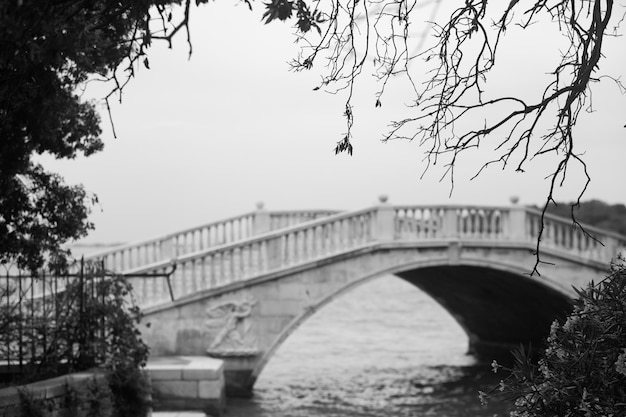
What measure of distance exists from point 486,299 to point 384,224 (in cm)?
592

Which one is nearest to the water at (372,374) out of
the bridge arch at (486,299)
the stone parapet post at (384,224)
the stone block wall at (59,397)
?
the bridge arch at (486,299)

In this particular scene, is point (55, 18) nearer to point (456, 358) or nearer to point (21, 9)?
point (21, 9)

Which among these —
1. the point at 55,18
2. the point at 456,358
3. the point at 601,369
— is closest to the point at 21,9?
the point at 55,18

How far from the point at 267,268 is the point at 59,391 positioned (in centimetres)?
818

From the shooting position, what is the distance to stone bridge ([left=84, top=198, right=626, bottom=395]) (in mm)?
15461

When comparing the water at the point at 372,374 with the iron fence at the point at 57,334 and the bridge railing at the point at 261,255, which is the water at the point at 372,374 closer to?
the bridge railing at the point at 261,255

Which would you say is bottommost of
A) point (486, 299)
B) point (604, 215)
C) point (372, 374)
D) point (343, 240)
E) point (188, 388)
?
point (372, 374)

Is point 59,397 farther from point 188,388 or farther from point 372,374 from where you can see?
point 372,374

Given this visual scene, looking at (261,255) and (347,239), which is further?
(347,239)

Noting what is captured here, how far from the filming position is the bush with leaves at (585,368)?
442cm

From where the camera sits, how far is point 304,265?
53.5ft

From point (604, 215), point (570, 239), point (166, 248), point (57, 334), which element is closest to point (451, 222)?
point (570, 239)

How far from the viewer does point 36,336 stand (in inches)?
369

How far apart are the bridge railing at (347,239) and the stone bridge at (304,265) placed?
2 centimetres
